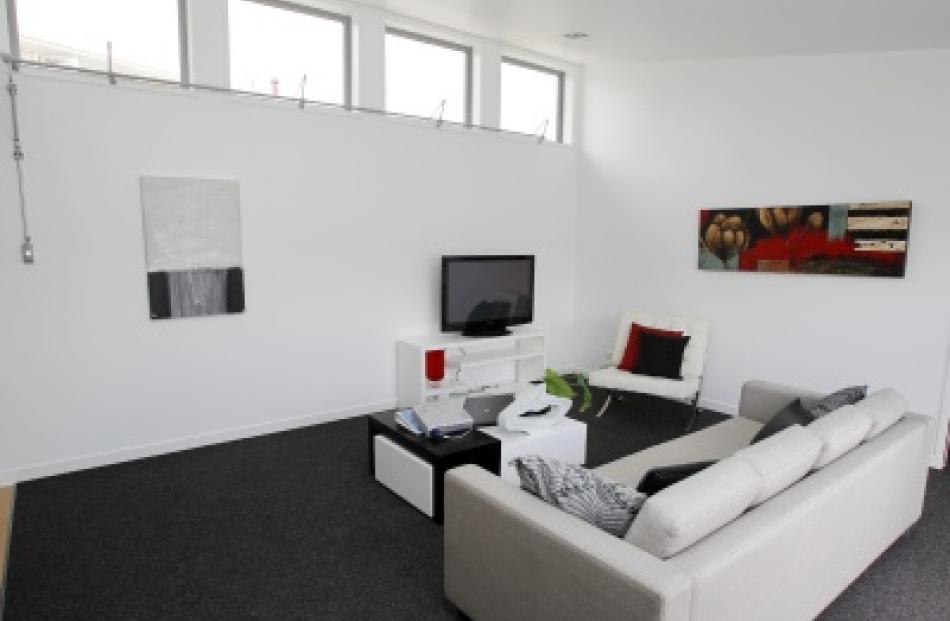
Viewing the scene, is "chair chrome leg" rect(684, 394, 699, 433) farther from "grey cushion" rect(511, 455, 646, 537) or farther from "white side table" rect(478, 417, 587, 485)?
"grey cushion" rect(511, 455, 646, 537)

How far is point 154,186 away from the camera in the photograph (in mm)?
3721

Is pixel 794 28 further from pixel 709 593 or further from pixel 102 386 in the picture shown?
pixel 102 386

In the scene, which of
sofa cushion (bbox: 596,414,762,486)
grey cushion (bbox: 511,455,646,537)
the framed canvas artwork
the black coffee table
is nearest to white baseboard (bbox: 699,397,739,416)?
the framed canvas artwork

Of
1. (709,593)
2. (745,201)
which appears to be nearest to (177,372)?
(709,593)

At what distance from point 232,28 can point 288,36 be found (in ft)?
1.29

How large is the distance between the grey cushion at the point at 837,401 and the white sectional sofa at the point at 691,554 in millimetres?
216

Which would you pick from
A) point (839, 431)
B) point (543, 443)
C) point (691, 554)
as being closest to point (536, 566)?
point (691, 554)

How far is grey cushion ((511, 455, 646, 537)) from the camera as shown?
6.29 ft

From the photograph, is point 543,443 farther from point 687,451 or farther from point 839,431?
point 839,431

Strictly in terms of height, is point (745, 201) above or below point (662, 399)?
above

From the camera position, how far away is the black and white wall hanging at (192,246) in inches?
148

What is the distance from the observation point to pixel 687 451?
125 inches

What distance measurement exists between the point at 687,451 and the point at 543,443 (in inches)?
30.1

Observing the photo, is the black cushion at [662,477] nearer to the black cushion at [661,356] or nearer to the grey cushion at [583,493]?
the grey cushion at [583,493]
